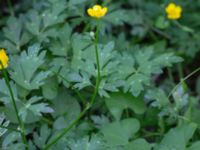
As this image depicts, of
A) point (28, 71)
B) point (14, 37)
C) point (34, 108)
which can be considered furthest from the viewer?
point (14, 37)

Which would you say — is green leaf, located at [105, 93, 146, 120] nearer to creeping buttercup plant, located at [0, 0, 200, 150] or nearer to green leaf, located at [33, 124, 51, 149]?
creeping buttercup plant, located at [0, 0, 200, 150]

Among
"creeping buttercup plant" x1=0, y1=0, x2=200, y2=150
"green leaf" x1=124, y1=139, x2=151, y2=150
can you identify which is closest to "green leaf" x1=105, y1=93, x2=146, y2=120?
"creeping buttercup plant" x1=0, y1=0, x2=200, y2=150

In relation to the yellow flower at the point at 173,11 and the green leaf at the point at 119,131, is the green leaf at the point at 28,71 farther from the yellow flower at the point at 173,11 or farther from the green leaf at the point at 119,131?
the yellow flower at the point at 173,11

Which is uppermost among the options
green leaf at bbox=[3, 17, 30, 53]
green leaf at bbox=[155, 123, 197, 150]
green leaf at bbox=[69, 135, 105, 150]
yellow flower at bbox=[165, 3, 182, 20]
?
green leaf at bbox=[3, 17, 30, 53]

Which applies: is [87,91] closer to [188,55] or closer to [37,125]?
[37,125]

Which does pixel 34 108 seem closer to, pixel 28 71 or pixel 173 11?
pixel 28 71

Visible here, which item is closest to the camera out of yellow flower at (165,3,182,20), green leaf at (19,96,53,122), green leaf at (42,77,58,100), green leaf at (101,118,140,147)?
green leaf at (19,96,53,122)

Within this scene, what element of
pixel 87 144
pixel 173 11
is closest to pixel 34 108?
A: pixel 87 144
